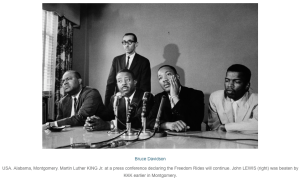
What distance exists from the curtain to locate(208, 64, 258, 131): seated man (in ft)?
3.98

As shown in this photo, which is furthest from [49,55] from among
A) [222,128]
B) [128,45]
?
[222,128]

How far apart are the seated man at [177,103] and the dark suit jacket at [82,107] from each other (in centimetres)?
47

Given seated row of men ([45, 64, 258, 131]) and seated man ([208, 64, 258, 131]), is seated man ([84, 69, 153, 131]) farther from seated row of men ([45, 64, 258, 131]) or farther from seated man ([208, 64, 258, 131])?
seated man ([208, 64, 258, 131])

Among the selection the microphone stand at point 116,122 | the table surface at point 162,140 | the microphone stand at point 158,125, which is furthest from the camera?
the microphone stand at point 116,122

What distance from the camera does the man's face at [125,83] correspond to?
1.77 m

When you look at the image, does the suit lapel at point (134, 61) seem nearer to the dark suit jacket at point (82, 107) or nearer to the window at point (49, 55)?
the dark suit jacket at point (82, 107)

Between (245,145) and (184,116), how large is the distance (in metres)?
0.53

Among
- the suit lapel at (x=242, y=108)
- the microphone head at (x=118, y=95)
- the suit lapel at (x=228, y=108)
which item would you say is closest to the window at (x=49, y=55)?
the microphone head at (x=118, y=95)

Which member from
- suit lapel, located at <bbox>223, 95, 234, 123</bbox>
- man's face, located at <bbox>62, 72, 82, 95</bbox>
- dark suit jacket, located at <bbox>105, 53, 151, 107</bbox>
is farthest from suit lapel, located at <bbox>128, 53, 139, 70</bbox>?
suit lapel, located at <bbox>223, 95, 234, 123</bbox>

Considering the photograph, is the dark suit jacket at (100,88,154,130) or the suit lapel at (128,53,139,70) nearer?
the dark suit jacket at (100,88,154,130)

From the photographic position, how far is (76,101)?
6.00ft

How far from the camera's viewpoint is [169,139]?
55.3 inches

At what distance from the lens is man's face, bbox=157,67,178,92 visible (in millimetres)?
1766
